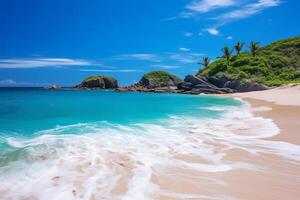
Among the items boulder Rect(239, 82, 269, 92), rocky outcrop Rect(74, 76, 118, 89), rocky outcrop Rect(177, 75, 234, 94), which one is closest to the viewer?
boulder Rect(239, 82, 269, 92)

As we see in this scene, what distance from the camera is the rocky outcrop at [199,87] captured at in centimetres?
5806

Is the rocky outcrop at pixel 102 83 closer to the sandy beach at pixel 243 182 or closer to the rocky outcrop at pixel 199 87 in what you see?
the rocky outcrop at pixel 199 87

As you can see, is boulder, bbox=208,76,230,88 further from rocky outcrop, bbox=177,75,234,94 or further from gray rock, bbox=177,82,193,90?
gray rock, bbox=177,82,193,90

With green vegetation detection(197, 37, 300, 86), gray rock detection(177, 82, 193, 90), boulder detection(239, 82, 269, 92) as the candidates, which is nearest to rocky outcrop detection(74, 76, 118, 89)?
gray rock detection(177, 82, 193, 90)

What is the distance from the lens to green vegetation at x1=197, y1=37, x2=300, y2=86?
58619 mm

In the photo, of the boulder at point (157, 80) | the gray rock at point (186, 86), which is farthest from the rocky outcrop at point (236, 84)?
the boulder at point (157, 80)

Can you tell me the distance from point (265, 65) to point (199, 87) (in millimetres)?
18252

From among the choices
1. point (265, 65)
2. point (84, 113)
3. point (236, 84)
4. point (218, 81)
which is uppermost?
point (265, 65)

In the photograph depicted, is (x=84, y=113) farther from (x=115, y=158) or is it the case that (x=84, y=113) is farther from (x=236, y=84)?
(x=236, y=84)

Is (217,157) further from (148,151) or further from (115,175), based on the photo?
(115,175)

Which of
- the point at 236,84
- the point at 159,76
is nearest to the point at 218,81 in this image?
the point at 236,84

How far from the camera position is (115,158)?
6.92 metres

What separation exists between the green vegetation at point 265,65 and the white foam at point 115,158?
47875 mm

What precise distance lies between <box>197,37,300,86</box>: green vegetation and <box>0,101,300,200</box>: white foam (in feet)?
157
